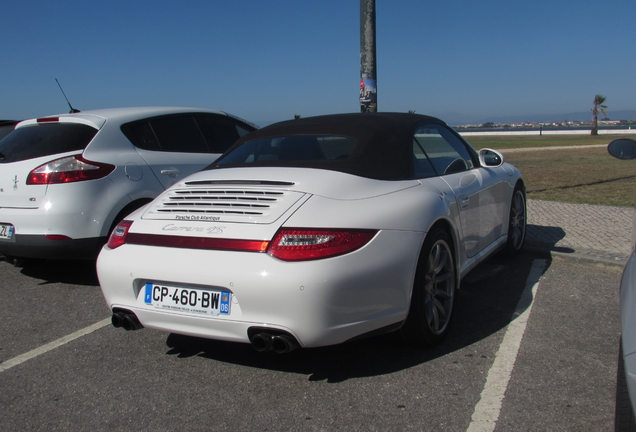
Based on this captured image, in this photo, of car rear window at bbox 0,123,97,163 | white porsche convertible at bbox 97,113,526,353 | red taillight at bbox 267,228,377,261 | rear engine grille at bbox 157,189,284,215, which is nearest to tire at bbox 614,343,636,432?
white porsche convertible at bbox 97,113,526,353

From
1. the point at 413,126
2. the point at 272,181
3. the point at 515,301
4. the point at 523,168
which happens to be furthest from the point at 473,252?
the point at 523,168

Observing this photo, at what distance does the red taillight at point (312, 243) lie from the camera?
8.85ft

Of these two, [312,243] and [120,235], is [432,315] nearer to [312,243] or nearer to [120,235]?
[312,243]

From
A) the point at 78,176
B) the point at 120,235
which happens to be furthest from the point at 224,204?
the point at 78,176

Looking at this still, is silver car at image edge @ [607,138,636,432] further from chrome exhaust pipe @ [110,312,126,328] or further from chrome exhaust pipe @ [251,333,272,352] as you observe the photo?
chrome exhaust pipe @ [110,312,126,328]

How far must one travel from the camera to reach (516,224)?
18.3 feet

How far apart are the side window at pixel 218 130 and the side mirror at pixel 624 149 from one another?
386cm

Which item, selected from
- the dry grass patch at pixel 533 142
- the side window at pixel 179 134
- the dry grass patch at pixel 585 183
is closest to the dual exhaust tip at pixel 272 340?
the side window at pixel 179 134

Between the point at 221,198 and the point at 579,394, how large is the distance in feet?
6.89

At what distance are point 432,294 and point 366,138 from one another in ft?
3.46

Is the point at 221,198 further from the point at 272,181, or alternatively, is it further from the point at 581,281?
the point at 581,281

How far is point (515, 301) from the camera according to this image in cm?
435

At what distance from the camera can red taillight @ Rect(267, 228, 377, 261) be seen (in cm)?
270

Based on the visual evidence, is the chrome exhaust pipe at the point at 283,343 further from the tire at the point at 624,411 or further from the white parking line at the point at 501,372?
the tire at the point at 624,411
